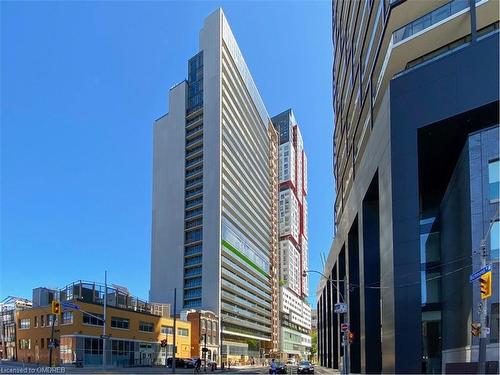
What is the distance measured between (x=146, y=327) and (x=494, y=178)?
67.5 metres

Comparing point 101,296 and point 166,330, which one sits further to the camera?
point 166,330

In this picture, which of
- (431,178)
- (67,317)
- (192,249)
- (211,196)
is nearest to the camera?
(431,178)

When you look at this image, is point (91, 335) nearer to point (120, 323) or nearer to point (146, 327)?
point (120, 323)

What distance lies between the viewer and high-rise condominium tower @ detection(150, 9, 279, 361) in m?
122

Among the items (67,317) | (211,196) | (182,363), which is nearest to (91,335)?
(67,317)

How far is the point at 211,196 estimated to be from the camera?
403 ft

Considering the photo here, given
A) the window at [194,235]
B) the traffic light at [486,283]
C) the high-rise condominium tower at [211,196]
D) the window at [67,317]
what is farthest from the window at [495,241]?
the window at [194,235]

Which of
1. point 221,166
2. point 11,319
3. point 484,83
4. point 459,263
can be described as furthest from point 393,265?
point 221,166

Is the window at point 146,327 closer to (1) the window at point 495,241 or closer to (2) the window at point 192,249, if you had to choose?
(2) the window at point 192,249

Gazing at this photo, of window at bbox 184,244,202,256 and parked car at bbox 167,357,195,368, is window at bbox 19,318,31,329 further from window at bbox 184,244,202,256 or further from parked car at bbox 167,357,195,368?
window at bbox 184,244,202,256

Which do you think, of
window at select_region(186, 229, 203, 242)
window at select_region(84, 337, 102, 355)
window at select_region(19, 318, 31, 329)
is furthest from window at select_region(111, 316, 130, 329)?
window at select_region(186, 229, 203, 242)

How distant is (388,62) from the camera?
35.3 metres

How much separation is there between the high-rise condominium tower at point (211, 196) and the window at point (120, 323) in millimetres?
39130

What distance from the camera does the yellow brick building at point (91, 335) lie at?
220ft
